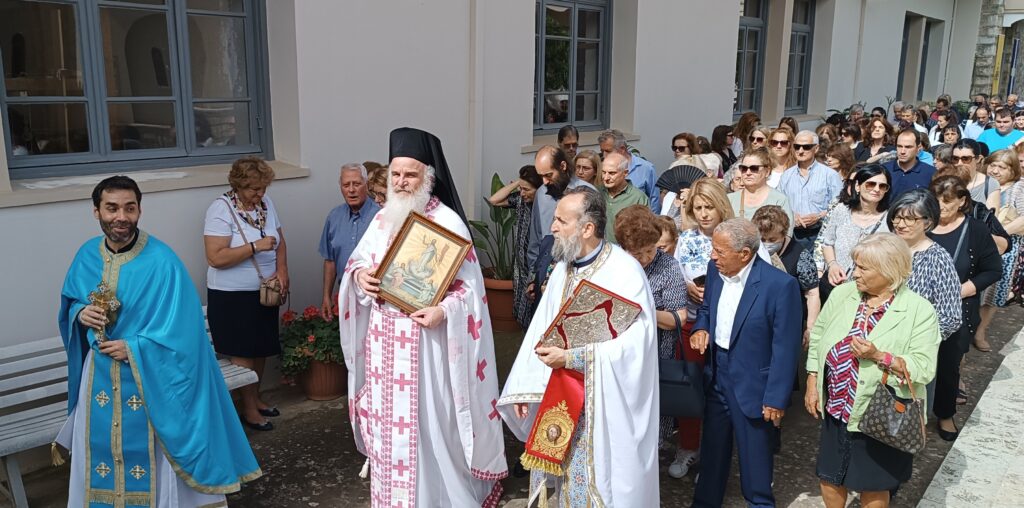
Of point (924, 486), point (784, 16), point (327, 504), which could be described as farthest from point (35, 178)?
point (784, 16)

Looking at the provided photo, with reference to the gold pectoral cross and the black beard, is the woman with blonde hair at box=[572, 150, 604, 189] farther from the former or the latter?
the gold pectoral cross

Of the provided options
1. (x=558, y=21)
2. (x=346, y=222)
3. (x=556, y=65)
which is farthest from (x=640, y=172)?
(x=346, y=222)

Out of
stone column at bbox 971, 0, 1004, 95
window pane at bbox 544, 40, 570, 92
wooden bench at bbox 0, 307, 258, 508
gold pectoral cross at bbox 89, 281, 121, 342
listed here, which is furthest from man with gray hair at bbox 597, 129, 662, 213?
stone column at bbox 971, 0, 1004, 95

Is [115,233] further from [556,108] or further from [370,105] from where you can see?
[556,108]

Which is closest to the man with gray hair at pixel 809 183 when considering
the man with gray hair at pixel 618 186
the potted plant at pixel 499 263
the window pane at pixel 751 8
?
the man with gray hair at pixel 618 186

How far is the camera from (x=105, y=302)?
3.65 m

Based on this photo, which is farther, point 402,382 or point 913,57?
point 913,57

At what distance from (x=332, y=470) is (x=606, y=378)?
2.17 meters

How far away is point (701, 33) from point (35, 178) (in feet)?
27.3

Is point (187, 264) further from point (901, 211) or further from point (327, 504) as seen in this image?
point (901, 211)

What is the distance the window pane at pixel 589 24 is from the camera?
9.43m

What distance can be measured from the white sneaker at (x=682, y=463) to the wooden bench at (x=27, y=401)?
274cm

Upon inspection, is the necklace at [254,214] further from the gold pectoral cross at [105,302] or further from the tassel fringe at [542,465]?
the tassel fringe at [542,465]

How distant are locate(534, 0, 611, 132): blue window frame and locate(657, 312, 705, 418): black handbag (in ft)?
16.9
